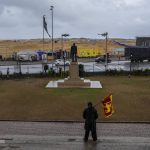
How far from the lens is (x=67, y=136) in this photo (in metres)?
22.2

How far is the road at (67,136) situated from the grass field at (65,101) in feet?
6.40

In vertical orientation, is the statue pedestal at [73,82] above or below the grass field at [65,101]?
above

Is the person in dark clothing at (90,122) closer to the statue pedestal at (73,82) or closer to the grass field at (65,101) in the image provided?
the grass field at (65,101)

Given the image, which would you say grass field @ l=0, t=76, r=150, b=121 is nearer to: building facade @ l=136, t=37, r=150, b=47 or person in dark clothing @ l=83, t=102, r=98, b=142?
person in dark clothing @ l=83, t=102, r=98, b=142

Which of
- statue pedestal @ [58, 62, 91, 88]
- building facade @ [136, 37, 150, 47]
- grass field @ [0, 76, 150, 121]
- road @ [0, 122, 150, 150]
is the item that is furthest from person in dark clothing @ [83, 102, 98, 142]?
building facade @ [136, 37, 150, 47]

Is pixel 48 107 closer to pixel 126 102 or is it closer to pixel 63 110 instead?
pixel 63 110

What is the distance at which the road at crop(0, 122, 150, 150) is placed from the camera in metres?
19.8

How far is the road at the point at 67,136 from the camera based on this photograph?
64.8ft

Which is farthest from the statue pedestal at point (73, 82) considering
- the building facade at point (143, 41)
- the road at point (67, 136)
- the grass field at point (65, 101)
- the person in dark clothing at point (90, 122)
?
the building facade at point (143, 41)

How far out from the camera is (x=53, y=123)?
26.2m

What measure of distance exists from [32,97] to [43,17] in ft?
149

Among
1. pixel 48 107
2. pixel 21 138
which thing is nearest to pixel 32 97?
pixel 48 107

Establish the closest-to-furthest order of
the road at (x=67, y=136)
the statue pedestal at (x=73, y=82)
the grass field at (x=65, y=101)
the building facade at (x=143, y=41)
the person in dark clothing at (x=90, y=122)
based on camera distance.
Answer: the road at (x=67, y=136), the person in dark clothing at (x=90, y=122), the grass field at (x=65, y=101), the statue pedestal at (x=73, y=82), the building facade at (x=143, y=41)

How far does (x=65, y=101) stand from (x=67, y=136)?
9955mm
